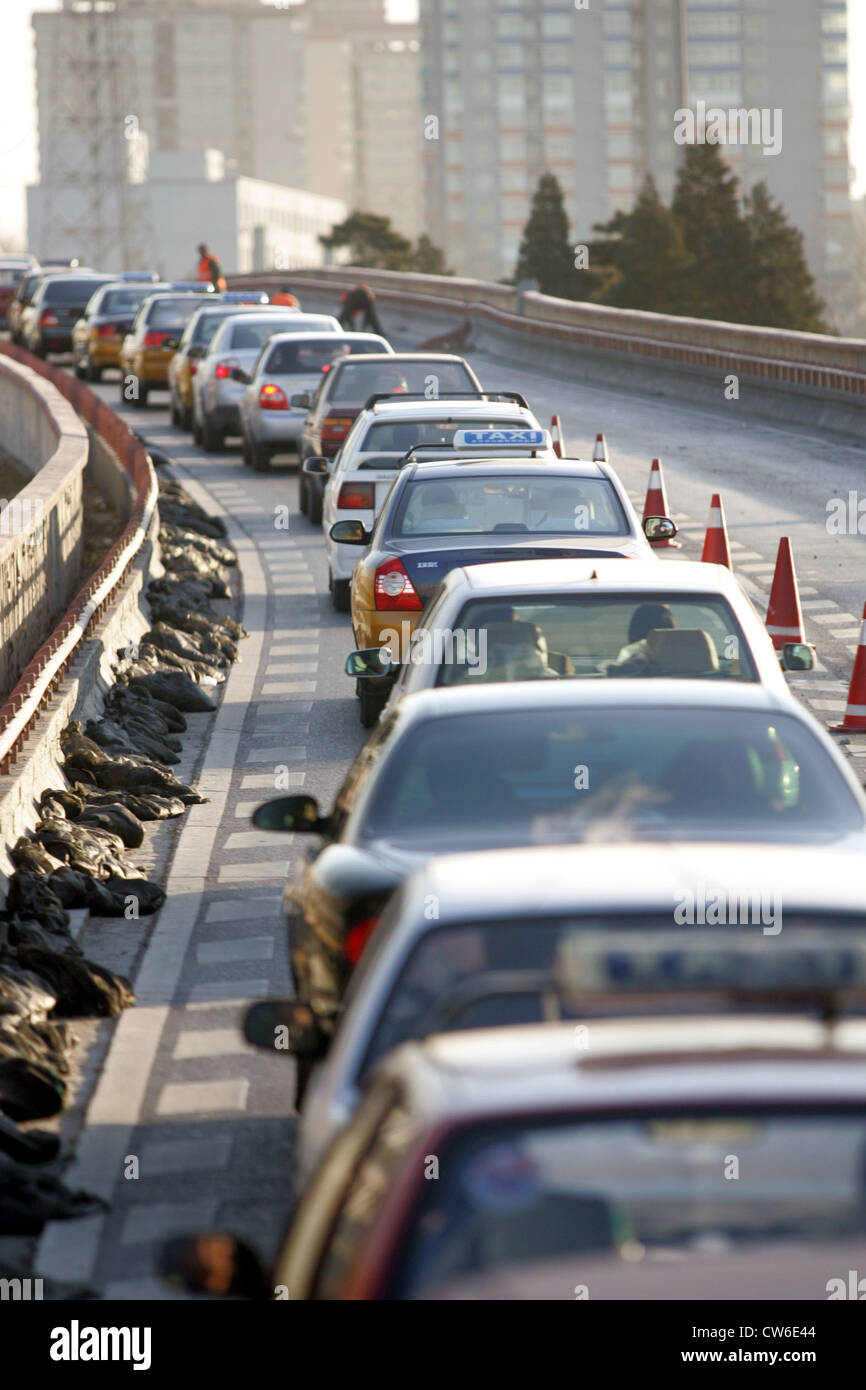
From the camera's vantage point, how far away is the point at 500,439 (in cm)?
1502

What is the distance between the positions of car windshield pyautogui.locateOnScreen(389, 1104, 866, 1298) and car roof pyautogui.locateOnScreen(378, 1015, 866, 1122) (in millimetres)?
23

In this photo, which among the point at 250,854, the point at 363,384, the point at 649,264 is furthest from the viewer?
the point at 649,264

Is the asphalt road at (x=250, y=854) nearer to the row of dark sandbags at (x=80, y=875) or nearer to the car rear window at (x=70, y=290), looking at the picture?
the row of dark sandbags at (x=80, y=875)

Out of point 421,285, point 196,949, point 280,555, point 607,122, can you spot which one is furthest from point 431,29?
point 196,949

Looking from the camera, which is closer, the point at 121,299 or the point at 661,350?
the point at 661,350

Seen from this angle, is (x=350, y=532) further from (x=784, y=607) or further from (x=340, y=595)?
(x=340, y=595)

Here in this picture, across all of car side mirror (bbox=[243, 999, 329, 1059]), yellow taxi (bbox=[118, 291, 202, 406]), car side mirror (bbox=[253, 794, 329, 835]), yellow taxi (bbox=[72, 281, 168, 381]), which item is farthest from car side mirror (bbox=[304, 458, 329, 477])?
yellow taxi (bbox=[72, 281, 168, 381])

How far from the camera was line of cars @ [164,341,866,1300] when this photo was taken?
2.95 meters

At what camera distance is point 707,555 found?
1752cm

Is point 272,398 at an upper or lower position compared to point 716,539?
upper

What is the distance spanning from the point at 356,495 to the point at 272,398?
9.79 m

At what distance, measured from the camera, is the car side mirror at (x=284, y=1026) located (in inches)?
207

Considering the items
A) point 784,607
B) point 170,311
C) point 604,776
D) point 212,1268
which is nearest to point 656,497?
point 784,607

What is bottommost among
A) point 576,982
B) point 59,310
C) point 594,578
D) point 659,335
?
point 576,982
